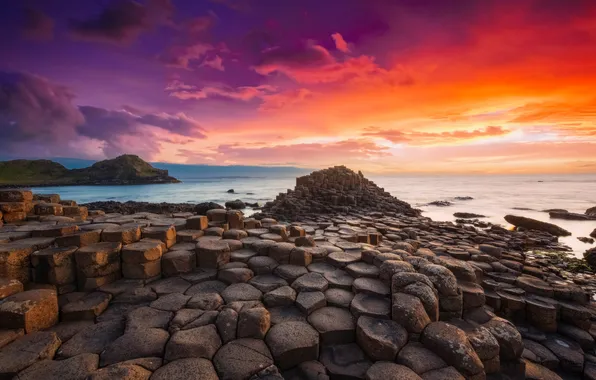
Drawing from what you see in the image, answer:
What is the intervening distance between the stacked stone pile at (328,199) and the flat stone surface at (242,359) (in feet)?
35.2

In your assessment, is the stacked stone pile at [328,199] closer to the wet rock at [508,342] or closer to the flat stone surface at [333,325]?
the flat stone surface at [333,325]

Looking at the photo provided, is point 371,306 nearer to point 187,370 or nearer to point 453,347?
point 453,347

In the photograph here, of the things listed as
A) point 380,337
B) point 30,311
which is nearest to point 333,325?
point 380,337

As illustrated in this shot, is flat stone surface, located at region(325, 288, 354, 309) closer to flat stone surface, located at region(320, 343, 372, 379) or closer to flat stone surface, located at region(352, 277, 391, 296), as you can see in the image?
flat stone surface, located at region(352, 277, 391, 296)

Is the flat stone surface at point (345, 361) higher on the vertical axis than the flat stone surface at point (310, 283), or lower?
lower

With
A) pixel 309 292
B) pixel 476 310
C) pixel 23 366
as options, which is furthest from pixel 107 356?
pixel 476 310

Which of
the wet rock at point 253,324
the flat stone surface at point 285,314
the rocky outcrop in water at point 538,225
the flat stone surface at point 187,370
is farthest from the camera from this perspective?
the rocky outcrop in water at point 538,225

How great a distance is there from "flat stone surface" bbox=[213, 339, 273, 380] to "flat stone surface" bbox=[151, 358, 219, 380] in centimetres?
11

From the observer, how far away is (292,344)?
112 inches

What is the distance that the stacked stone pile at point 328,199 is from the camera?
47.8 ft

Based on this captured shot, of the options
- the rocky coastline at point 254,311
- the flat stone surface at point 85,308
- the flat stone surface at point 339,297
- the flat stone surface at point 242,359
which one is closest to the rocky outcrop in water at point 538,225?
the rocky coastline at point 254,311

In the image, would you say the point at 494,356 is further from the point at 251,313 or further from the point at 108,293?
the point at 108,293

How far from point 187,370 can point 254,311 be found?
871 millimetres

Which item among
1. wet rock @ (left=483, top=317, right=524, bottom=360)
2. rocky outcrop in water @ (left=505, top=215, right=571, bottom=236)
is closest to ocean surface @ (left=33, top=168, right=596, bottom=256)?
rocky outcrop in water @ (left=505, top=215, right=571, bottom=236)
